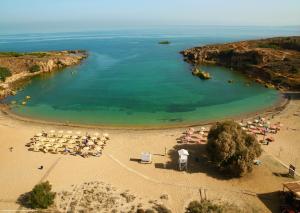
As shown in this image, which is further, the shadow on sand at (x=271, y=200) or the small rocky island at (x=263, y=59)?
the small rocky island at (x=263, y=59)

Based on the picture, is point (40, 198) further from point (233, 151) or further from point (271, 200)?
point (271, 200)

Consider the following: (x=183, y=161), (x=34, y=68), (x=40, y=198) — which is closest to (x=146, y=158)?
(x=183, y=161)

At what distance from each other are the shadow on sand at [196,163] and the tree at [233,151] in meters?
1.06

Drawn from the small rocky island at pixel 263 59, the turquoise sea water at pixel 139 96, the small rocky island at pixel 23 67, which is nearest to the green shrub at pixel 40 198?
the turquoise sea water at pixel 139 96

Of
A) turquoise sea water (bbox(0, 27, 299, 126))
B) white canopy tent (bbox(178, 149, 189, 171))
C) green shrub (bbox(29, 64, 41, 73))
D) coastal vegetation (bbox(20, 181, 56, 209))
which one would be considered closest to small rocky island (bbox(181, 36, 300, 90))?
turquoise sea water (bbox(0, 27, 299, 126))

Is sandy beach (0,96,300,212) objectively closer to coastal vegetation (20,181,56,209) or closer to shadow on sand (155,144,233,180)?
shadow on sand (155,144,233,180)

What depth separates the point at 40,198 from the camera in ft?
72.1

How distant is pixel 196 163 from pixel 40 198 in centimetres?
1500

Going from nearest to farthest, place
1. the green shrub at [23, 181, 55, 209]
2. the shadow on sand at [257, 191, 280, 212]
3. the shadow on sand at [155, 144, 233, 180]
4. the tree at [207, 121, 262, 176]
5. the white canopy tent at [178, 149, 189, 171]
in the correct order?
the green shrub at [23, 181, 55, 209] → the shadow on sand at [257, 191, 280, 212] → the tree at [207, 121, 262, 176] → the shadow on sand at [155, 144, 233, 180] → the white canopy tent at [178, 149, 189, 171]

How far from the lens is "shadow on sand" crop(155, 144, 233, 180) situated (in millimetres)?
27809

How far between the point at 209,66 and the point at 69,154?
2610 inches

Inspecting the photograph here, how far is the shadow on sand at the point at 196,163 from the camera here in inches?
1095

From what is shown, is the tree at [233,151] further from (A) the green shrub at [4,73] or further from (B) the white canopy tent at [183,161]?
(A) the green shrub at [4,73]

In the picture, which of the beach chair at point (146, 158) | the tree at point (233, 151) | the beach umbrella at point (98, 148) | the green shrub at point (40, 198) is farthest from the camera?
the beach umbrella at point (98, 148)
